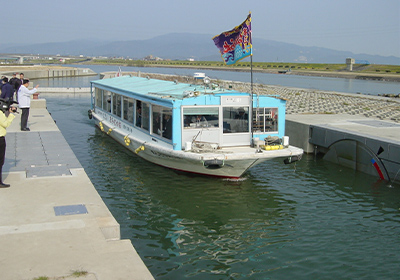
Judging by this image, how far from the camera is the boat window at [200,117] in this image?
1478 centimetres

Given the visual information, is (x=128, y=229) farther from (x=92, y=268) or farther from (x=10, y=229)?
(x=92, y=268)

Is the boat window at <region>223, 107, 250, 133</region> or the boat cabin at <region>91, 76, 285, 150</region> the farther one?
the boat window at <region>223, 107, 250, 133</region>

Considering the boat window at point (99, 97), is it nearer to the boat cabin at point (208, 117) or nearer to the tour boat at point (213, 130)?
the boat cabin at point (208, 117)

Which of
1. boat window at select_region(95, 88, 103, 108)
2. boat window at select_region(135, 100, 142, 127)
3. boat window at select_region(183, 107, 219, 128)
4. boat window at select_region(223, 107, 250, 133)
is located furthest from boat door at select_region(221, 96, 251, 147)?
boat window at select_region(95, 88, 103, 108)

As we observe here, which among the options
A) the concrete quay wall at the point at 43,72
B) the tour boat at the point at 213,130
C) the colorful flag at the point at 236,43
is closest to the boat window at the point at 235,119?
the tour boat at the point at 213,130

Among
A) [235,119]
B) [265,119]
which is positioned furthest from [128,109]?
[265,119]

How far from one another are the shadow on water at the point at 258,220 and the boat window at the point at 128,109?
6.02 ft

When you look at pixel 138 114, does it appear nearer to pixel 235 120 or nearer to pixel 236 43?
pixel 235 120

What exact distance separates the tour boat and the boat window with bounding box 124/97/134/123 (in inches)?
78.7

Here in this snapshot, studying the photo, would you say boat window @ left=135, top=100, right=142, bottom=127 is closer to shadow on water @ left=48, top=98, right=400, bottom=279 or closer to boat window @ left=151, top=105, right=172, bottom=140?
shadow on water @ left=48, top=98, right=400, bottom=279

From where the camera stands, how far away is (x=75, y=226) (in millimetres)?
7848

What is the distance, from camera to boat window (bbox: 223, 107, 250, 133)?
15.2 m

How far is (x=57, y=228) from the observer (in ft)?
25.4

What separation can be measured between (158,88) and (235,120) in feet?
14.2
